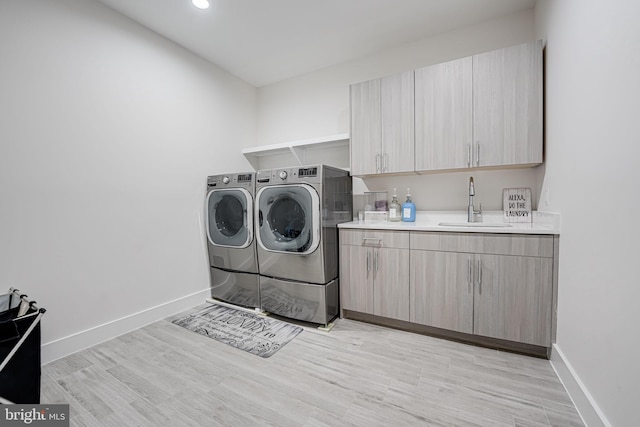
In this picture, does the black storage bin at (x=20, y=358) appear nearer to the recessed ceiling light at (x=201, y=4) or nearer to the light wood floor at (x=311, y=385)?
the light wood floor at (x=311, y=385)

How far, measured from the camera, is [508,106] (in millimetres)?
1893

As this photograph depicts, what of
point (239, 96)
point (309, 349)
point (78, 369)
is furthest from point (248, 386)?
point (239, 96)

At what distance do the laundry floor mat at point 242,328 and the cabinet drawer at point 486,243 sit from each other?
1.27 meters

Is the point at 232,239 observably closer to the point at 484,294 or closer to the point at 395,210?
the point at 395,210

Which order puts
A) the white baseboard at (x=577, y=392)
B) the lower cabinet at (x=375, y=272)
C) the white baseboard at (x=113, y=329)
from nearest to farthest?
1. the white baseboard at (x=577, y=392)
2. the white baseboard at (x=113, y=329)
3. the lower cabinet at (x=375, y=272)

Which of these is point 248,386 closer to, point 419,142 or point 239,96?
point 419,142

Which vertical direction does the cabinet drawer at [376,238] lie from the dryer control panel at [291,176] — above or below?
below

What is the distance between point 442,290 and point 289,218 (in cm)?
136

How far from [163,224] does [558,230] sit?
3.04 meters

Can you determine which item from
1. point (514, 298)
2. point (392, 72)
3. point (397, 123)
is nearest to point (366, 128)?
point (397, 123)

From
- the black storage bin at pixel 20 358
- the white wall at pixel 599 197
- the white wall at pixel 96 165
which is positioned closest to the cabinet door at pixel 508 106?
the white wall at pixel 599 197

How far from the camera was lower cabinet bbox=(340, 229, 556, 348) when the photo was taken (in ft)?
5.50

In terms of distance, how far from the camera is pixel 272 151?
326cm

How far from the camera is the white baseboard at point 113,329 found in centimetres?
178
